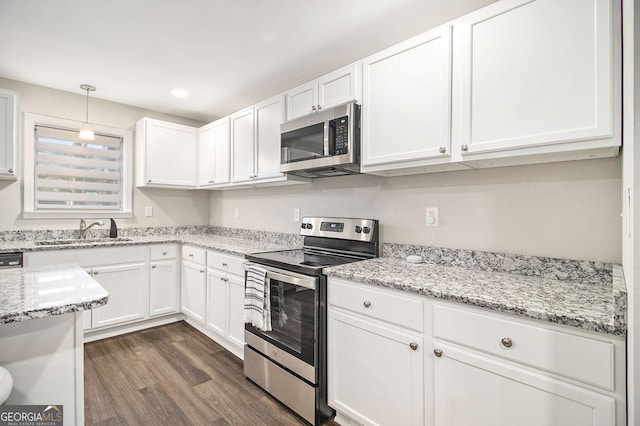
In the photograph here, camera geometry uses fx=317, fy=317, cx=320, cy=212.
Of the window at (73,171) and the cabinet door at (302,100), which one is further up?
the cabinet door at (302,100)

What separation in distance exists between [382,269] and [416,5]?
1471 millimetres

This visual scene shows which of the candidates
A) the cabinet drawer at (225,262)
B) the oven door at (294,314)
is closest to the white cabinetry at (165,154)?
the cabinet drawer at (225,262)

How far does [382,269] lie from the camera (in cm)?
176

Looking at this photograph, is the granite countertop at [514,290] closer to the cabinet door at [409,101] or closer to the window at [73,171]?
the cabinet door at [409,101]

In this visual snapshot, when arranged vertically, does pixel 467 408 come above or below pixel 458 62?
below

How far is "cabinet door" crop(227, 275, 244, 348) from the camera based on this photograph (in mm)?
2477

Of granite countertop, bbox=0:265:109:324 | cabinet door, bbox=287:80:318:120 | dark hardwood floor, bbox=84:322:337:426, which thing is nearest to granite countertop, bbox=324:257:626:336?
dark hardwood floor, bbox=84:322:337:426

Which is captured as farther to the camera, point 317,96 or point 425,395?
point 317,96

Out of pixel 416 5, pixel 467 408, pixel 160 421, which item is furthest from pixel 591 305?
pixel 160 421

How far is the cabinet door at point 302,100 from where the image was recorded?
2291 millimetres

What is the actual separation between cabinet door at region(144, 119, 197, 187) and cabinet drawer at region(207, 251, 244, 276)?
3.88 ft

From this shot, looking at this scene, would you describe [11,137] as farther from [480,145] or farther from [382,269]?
[480,145]

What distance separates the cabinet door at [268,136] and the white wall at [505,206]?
491mm

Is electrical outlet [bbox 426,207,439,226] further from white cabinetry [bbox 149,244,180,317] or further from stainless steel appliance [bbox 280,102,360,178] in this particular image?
white cabinetry [bbox 149,244,180,317]
